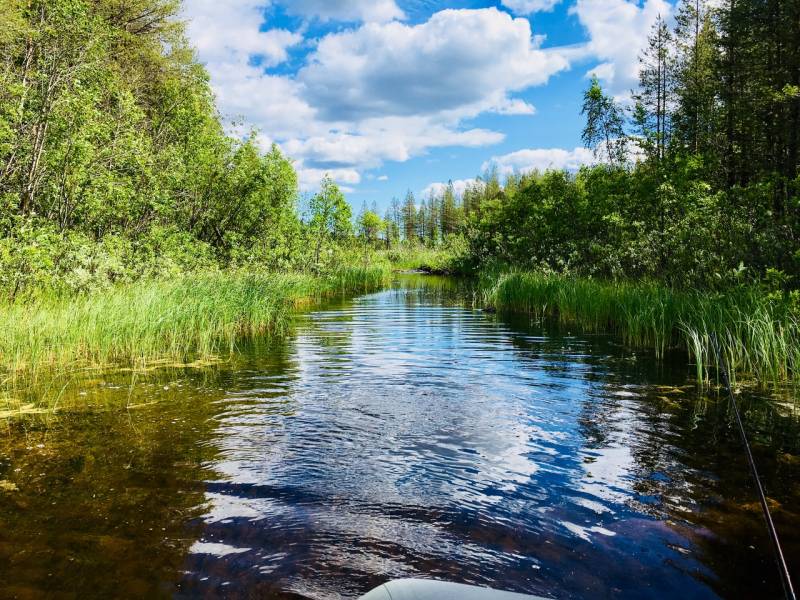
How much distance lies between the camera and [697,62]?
2872cm

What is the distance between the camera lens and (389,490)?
4.40 meters

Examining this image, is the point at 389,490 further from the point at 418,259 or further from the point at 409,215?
the point at 409,215

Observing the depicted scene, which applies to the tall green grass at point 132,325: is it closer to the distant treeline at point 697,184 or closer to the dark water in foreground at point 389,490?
the dark water in foreground at point 389,490

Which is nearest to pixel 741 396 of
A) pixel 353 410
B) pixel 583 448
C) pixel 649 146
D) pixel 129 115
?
pixel 583 448

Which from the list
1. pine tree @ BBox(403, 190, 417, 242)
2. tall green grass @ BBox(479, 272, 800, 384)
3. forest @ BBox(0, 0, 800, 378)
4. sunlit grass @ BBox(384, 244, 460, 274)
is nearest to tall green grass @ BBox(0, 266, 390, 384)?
forest @ BBox(0, 0, 800, 378)

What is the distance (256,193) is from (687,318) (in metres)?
16.2

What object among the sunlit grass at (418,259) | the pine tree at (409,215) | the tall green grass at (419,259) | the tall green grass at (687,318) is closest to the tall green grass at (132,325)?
the tall green grass at (687,318)

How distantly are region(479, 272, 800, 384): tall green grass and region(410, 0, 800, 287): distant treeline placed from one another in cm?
58

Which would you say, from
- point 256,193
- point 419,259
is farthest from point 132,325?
point 419,259

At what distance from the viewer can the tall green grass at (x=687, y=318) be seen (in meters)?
7.46

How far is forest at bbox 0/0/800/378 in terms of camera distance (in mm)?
9625

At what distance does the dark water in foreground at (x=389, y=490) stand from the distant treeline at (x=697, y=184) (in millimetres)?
3889

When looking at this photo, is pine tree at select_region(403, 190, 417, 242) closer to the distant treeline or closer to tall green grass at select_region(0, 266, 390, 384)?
the distant treeline

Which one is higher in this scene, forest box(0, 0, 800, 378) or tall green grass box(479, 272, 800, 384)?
forest box(0, 0, 800, 378)
